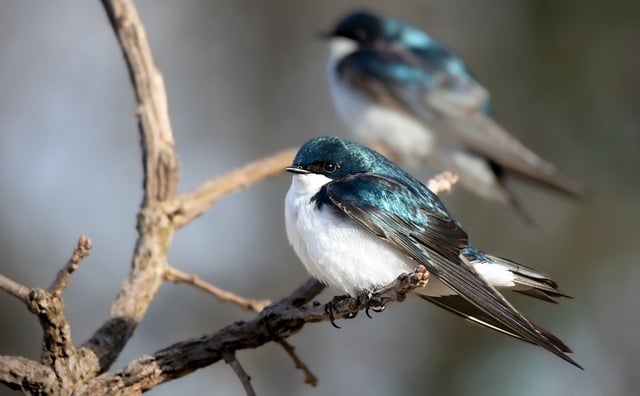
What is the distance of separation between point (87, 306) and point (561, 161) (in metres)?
2.32

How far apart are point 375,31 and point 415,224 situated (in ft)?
10.9

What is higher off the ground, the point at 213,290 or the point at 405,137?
the point at 405,137

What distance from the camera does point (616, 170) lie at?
5168 mm

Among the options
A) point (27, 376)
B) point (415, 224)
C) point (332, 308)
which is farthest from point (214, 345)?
point (415, 224)

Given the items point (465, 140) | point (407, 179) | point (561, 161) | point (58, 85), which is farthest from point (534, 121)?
point (407, 179)

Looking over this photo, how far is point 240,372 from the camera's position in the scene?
1.83m

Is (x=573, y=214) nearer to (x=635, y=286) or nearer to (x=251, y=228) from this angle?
(x=635, y=286)

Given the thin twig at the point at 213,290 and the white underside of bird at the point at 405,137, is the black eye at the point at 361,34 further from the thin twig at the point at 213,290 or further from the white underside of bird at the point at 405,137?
the thin twig at the point at 213,290

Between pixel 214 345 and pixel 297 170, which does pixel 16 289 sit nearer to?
pixel 214 345

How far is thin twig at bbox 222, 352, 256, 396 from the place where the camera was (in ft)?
5.92

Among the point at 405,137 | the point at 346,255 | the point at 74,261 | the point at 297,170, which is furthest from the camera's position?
the point at 405,137

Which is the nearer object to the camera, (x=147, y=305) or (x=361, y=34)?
(x=147, y=305)

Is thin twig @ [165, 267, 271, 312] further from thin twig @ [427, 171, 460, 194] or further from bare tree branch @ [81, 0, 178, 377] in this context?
thin twig @ [427, 171, 460, 194]

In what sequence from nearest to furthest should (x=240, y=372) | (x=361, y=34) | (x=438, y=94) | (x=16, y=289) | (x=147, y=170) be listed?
(x=16, y=289)
(x=240, y=372)
(x=147, y=170)
(x=438, y=94)
(x=361, y=34)
